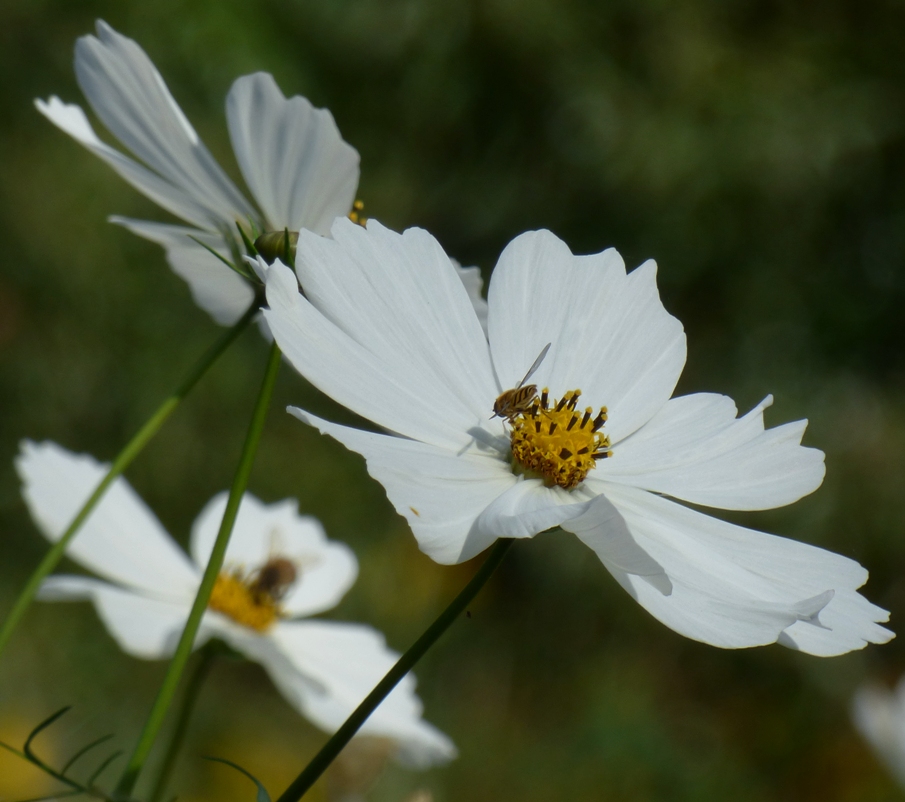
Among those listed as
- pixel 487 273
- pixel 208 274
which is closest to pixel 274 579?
pixel 208 274

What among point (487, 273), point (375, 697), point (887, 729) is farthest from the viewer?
point (487, 273)

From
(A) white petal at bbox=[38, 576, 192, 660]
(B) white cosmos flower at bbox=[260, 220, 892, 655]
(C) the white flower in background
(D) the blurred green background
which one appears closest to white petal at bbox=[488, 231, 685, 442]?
(B) white cosmos flower at bbox=[260, 220, 892, 655]

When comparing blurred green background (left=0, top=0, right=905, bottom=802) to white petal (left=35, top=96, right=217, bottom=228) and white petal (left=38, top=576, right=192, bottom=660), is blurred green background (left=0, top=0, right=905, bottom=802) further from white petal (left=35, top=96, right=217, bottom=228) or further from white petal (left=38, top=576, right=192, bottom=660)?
white petal (left=35, top=96, right=217, bottom=228)

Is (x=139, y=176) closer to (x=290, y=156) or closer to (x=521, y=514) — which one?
(x=290, y=156)

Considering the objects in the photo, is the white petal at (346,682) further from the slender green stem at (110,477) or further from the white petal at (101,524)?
the slender green stem at (110,477)

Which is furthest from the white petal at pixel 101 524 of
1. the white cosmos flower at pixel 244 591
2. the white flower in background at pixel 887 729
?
the white flower in background at pixel 887 729

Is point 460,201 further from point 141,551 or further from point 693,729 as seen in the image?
point 141,551
